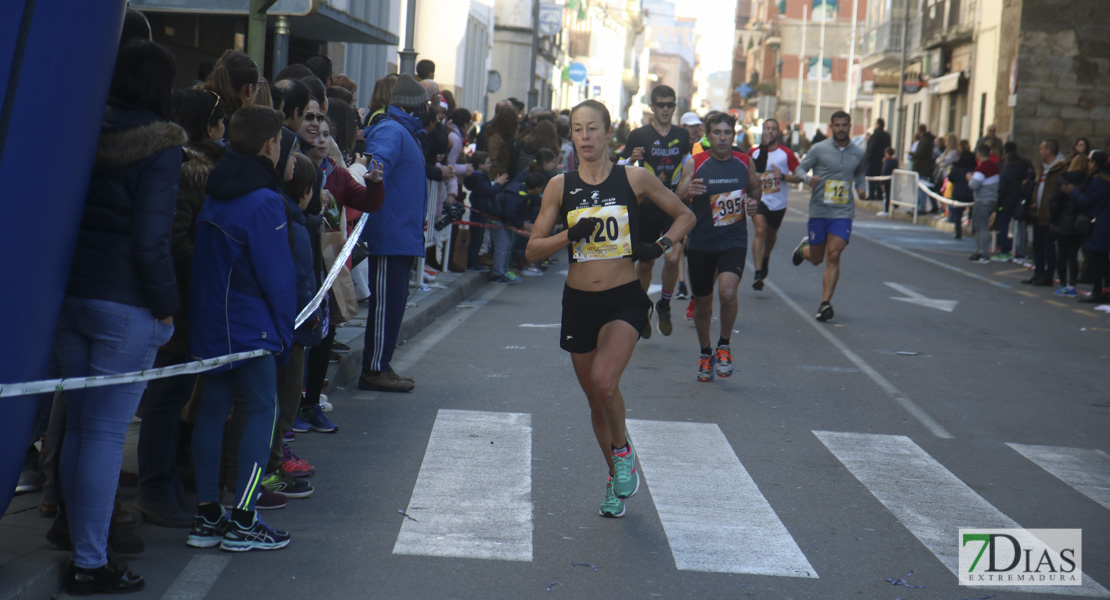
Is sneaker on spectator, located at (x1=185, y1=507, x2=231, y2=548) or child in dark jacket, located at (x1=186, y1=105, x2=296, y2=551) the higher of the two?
child in dark jacket, located at (x1=186, y1=105, x2=296, y2=551)

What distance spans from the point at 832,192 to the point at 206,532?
9042 millimetres

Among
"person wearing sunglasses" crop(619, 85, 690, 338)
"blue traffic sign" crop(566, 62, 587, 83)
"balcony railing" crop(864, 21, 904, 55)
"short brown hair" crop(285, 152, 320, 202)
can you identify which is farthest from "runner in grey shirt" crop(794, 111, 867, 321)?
"blue traffic sign" crop(566, 62, 587, 83)

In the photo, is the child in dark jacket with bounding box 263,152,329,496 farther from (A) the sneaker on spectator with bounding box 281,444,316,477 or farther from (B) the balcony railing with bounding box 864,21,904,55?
(B) the balcony railing with bounding box 864,21,904,55

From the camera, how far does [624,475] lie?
5480 mm

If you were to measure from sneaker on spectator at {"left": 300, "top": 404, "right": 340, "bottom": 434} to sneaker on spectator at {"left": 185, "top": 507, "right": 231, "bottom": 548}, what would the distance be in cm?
212

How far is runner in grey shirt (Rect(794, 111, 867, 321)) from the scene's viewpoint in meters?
12.5

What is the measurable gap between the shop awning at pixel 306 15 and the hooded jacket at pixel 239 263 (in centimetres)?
455

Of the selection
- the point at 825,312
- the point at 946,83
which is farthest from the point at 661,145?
the point at 946,83

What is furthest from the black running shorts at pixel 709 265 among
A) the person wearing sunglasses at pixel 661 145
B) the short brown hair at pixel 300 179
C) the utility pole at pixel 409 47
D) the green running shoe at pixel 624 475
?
the utility pole at pixel 409 47

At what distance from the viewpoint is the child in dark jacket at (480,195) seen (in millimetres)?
14964

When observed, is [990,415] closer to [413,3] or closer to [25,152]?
[25,152]

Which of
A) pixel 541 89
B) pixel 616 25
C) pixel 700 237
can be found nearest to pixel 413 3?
pixel 700 237

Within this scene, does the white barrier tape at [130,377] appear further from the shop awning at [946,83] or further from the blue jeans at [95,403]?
the shop awning at [946,83]

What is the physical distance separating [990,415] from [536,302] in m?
6.10
